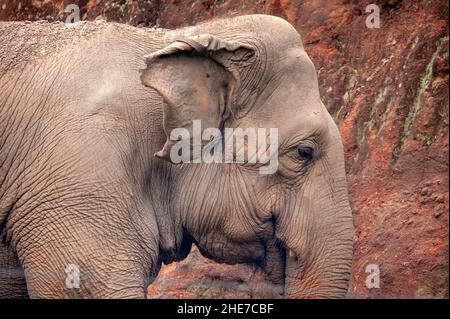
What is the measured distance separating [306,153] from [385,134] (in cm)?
316

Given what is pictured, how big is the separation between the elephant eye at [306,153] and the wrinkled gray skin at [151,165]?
0.01 meters

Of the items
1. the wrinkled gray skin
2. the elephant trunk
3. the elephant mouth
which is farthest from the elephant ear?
the elephant mouth

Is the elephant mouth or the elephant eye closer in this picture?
the elephant eye

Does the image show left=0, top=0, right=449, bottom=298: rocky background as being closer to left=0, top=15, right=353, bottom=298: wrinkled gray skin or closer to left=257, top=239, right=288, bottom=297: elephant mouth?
left=257, top=239, right=288, bottom=297: elephant mouth

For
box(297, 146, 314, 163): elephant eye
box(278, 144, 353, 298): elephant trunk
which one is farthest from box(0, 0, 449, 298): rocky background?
box(297, 146, 314, 163): elephant eye

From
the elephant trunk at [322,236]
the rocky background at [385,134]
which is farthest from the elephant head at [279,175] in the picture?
the rocky background at [385,134]

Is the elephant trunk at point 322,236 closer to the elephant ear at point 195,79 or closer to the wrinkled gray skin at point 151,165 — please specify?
the wrinkled gray skin at point 151,165

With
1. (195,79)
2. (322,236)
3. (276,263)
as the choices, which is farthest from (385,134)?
(195,79)

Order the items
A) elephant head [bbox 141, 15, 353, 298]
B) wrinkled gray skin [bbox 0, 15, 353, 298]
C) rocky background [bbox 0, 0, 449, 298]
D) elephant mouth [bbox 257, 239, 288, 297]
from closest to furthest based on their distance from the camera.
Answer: wrinkled gray skin [bbox 0, 15, 353, 298] < elephant head [bbox 141, 15, 353, 298] < elephant mouth [bbox 257, 239, 288, 297] < rocky background [bbox 0, 0, 449, 298]

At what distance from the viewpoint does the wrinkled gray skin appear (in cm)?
695

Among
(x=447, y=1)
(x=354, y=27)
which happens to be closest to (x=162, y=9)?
(x=354, y=27)

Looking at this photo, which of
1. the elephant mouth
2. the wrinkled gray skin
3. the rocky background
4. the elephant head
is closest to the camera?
Answer: the wrinkled gray skin

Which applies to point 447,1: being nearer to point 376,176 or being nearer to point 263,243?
point 376,176

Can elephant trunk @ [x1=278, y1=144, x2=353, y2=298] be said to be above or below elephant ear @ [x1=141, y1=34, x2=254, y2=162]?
below
